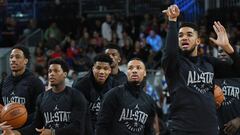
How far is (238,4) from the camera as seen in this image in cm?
1680

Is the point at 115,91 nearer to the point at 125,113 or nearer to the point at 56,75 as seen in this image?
the point at 125,113

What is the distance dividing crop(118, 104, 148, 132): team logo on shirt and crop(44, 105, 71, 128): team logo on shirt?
664 mm

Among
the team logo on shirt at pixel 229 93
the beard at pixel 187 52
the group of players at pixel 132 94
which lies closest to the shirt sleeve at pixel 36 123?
the group of players at pixel 132 94

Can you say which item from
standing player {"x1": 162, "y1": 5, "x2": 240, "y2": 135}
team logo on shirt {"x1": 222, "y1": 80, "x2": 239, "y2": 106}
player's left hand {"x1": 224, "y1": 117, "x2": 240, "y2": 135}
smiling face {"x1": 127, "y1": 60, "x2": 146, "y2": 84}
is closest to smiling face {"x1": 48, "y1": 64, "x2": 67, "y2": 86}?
smiling face {"x1": 127, "y1": 60, "x2": 146, "y2": 84}

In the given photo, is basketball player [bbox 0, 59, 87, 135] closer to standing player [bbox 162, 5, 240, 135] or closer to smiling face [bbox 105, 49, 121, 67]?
smiling face [bbox 105, 49, 121, 67]

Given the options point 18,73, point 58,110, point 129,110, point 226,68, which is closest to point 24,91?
point 18,73

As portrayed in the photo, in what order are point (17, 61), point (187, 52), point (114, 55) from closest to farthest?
point (187, 52)
point (17, 61)
point (114, 55)

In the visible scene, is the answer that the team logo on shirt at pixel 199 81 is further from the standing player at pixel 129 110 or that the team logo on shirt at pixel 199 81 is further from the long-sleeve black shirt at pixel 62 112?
the long-sleeve black shirt at pixel 62 112

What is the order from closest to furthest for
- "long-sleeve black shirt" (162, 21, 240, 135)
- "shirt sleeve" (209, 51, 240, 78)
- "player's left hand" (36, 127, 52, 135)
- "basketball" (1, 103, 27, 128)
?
"long-sleeve black shirt" (162, 21, 240, 135) < "shirt sleeve" (209, 51, 240, 78) < "player's left hand" (36, 127, 52, 135) < "basketball" (1, 103, 27, 128)

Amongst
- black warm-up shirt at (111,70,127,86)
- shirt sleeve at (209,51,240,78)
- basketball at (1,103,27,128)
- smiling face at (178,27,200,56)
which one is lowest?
basketball at (1,103,27,128)

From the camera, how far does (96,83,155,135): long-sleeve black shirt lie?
263 inches

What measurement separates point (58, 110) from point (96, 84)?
0.99 metres

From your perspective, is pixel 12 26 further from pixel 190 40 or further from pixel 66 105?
pixel 190 40

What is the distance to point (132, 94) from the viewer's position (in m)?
6.94
